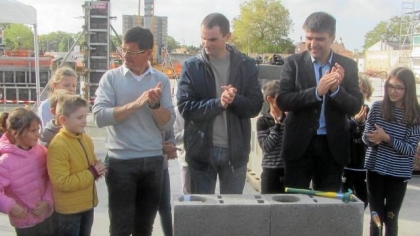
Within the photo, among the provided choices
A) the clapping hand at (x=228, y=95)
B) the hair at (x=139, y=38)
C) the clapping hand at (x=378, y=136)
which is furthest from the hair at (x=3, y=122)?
the clapping hand at (x=378, y=136)

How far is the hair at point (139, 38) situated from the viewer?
381cm

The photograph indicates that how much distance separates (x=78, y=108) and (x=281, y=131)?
1.76 metres

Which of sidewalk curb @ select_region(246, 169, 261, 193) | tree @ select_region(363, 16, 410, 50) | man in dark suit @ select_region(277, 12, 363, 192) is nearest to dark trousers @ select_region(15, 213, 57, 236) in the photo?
man in dark suit @ select_region(277, 12, 363, 192)

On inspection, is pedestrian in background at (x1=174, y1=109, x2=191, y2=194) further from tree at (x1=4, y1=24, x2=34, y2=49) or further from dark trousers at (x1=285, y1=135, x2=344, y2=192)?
tree at (x1=4, y1=24, x2=34, y2=49)

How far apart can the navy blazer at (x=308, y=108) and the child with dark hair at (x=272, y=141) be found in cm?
55

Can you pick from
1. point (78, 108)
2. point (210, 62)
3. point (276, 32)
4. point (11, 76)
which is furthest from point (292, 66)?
point (276, 32)

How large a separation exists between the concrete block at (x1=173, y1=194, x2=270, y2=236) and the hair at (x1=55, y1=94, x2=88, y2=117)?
1.02 meters

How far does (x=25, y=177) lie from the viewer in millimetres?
3572

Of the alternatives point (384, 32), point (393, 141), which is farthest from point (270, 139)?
point (384, 32)

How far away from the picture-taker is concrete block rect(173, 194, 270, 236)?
3.37 metres

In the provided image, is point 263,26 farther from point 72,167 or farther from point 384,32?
point 72,167

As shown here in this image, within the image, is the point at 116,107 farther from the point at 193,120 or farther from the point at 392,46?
the point at 392,46

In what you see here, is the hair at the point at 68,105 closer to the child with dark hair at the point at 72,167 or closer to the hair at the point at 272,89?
the child with dark hair at the point at 72,167

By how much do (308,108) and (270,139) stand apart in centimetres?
78
